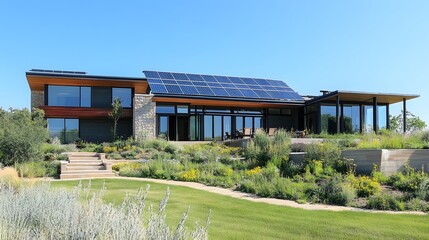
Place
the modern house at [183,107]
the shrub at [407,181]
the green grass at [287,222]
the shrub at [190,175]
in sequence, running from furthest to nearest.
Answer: the modern house at [183,107] < the shrub at [190,175] < the shrub at [407,181] < the green grass at [287,222]

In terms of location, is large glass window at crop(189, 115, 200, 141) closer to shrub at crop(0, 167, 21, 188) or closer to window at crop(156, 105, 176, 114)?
window at crop(156, 105, 176, 114)

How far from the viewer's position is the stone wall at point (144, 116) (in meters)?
23.1

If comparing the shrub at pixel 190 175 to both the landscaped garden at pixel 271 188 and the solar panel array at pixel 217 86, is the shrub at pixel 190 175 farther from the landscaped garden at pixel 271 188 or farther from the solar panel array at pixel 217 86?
the solar panel array at pixel 217 86

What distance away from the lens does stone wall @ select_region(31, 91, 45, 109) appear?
26.5m

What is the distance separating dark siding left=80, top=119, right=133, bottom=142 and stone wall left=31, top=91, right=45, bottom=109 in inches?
152

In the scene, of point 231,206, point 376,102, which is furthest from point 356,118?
point 231,206

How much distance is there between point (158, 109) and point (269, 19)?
1103 cm

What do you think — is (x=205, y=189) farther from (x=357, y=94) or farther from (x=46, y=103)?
(x=46, y=103)

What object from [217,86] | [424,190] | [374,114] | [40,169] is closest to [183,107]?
[217,86]

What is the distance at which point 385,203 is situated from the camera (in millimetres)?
7312

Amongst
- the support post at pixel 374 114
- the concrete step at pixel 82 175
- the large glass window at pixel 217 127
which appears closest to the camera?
the concrete step at pixel 82 175

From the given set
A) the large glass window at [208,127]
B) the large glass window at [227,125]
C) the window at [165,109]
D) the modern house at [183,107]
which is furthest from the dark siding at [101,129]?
the large glass window at [227,125]

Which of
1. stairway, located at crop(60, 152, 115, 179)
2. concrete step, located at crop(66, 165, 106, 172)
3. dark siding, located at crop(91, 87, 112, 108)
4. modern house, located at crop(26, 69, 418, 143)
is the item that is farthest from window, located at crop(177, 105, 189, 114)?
concrete step, located at crop(66, 165, 106, 172)

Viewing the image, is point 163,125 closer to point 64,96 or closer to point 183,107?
point 183,107
